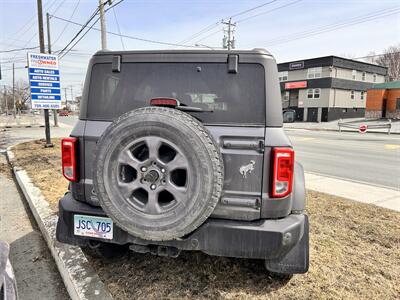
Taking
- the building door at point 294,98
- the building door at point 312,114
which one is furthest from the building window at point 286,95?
the building door at point 312,114

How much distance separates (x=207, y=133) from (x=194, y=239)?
2.63ft

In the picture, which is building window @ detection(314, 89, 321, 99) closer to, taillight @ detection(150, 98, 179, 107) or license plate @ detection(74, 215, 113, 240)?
taillight @ detection(150, 98, 179, 107)

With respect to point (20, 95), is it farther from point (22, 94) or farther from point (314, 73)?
point (314, 73)

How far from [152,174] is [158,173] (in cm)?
4

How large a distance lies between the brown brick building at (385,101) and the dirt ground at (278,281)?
3864cm

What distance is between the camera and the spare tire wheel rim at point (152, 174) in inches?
82.0

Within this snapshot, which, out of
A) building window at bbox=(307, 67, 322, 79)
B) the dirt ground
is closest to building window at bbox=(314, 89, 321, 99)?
building window at bbox=(307, 67, 322, 79)

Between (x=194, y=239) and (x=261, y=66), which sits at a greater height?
(x=261, y=66)

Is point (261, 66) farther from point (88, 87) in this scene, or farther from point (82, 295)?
point (82, 295)

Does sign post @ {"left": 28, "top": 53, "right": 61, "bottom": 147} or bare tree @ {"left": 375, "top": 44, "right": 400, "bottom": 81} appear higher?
bare tree @ {"left": 375, "top": 44, "right": 400, "bottom": 81}

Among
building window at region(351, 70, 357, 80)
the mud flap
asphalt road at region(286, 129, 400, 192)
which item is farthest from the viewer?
→ building window at region(351, 70, 357, 80)

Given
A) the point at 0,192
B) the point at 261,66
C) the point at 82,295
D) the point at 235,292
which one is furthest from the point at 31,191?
the point at 261,66

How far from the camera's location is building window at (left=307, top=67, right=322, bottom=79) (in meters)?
38.0

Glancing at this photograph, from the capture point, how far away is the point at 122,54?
2.50 m
